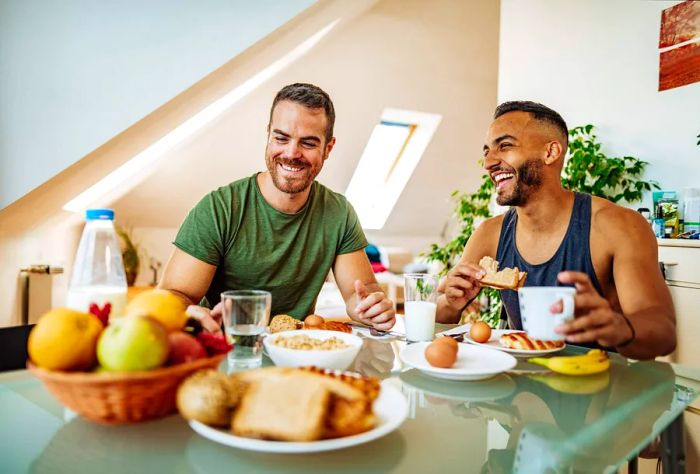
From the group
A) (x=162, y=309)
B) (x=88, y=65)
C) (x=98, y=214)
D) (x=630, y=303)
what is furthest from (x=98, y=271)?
(x=88, y=65)

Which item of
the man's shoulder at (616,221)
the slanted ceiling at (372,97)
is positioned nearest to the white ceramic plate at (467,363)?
the man's shoulder at (616,221)

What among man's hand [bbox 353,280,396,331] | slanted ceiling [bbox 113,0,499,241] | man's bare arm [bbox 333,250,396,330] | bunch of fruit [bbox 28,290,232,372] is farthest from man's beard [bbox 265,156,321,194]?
slanted ceiling [bbox 113,0,499,241]

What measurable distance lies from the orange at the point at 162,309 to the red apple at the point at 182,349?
0.04 metres

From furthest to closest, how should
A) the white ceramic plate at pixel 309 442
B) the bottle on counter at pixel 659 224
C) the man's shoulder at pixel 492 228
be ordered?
the bottle on counter at pixel 659 224, the man's shoulder at pixel 492 228, the white ceramic plate at pixel 309 442

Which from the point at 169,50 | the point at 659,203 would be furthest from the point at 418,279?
the point at 659,203

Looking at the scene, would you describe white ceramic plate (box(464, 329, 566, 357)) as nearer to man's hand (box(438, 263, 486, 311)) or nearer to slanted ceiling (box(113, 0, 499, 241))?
man's hand (box(438, 263, 486, 311))

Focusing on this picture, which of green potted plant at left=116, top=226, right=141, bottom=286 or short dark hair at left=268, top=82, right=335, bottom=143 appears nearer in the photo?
short dark hair at left=268, top=82, right=335, bottom=143

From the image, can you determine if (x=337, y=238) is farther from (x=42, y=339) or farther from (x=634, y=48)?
(x=634, y=48)

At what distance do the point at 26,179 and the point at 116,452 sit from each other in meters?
1.86

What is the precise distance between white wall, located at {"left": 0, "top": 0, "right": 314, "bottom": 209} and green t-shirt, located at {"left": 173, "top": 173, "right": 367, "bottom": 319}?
85 centimetres

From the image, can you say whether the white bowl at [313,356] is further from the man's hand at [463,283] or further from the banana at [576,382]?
the man's hand at [463,283]

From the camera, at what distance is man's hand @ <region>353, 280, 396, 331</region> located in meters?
1.34

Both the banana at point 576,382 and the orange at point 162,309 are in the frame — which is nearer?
the orange at point 162,309

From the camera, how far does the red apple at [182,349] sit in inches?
26.1
